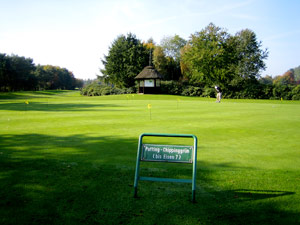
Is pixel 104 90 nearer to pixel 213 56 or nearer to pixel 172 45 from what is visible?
pixel 213 56

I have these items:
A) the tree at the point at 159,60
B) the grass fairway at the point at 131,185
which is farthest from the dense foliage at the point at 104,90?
the grass fairway at the point at 131,185

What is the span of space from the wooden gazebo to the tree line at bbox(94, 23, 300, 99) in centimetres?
289

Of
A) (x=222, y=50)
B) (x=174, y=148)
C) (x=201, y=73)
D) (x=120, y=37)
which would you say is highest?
(x=120, y=37)

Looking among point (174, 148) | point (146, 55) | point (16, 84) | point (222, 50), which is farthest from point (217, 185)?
point (16, 84)

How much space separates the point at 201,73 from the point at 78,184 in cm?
5822

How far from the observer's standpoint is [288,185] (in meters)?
4.90

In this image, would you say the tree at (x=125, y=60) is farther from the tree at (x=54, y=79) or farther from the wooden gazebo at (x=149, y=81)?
the tree at (x=54, y=79)

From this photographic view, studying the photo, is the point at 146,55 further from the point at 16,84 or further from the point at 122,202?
the point at 122,202

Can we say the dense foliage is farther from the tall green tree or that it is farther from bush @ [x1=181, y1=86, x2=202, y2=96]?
the tall green tree

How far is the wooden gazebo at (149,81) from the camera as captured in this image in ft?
180

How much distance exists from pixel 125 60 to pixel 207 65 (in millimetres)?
22491

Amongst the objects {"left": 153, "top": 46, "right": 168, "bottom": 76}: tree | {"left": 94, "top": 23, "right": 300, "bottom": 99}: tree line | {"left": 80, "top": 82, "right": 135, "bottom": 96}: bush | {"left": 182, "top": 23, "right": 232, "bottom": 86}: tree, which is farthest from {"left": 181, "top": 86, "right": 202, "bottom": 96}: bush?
{"left": 153, "top": 46, "right": 168, "bottom": 76}: tree

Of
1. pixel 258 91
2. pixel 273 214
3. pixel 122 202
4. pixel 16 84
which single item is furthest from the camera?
pixel 16 84

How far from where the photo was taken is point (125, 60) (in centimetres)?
6719
